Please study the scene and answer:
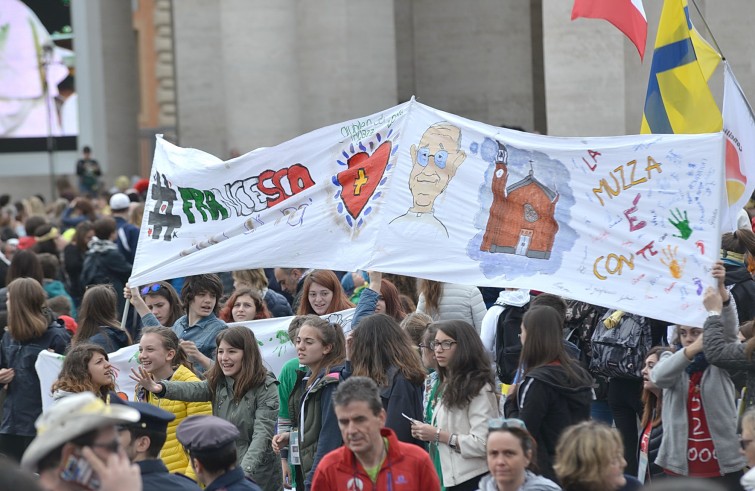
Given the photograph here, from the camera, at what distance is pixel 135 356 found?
30.4 ft

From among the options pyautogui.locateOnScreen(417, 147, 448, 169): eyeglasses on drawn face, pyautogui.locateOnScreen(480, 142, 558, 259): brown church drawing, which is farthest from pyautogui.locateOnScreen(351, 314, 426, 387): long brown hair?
pyautogui.locateOnScreen(417, 147, 448, 169): eyeglasses on drawn face

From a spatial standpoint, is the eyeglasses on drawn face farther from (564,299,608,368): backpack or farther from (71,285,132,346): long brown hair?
(71,285,132,346): long brown hair

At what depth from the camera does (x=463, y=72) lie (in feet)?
90.5

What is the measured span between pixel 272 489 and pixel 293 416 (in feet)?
2.00

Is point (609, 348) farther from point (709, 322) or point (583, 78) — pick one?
point (583, 78)

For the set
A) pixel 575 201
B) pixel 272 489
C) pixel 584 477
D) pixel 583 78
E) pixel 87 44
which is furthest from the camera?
pixel 87 44

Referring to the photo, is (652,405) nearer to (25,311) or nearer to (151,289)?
(151,289)

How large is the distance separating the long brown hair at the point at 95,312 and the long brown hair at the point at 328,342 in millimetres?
2241

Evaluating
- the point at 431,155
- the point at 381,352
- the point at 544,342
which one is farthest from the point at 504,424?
the point at 431,155

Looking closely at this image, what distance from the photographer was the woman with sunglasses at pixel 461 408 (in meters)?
7.36

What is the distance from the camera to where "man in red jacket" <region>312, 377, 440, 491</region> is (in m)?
6.21

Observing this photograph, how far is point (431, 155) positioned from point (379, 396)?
2.01 m

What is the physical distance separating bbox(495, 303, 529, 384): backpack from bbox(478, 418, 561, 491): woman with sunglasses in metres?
2.97

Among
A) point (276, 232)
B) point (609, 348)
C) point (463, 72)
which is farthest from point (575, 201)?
point (463, 72)
